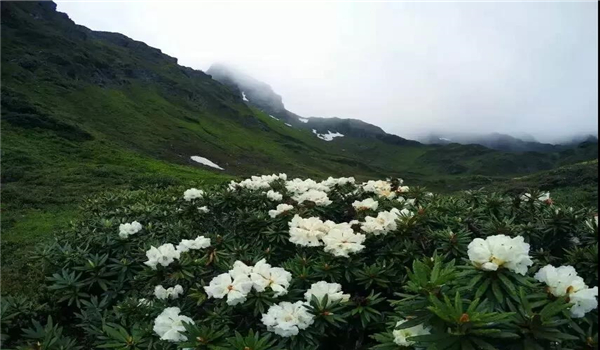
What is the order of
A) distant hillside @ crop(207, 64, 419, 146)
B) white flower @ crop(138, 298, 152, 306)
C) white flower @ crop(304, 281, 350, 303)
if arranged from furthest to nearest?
distant hillside @ crop(207, 64, 419, 146) → white flower @ crop(138, 298, 152, 306) → white flower @ crop(304, 281, 350, 303)

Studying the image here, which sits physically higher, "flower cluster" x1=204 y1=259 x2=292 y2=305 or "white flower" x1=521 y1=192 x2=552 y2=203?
"white flower" x1=521 y1=192 x2=552 y2=203

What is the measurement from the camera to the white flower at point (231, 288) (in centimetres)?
307

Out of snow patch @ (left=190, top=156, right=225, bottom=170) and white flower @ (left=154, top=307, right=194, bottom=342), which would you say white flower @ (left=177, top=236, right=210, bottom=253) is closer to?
white flower @ (left=154, top=307, right=194, bottom=342)

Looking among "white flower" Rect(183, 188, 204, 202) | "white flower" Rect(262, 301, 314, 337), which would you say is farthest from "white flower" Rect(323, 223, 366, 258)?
"white flower" Rect(183, 188, 204, 202)

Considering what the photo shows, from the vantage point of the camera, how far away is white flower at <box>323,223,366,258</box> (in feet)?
11.7

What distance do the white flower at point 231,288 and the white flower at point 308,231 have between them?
2.51 ft

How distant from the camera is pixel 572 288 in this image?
2.40 metres

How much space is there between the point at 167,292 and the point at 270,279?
0.98m

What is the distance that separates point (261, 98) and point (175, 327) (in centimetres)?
17975

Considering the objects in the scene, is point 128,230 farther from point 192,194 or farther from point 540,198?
point 540,198

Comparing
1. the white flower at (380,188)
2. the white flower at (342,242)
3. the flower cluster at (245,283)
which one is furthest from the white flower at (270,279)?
the white flower at (380,188)

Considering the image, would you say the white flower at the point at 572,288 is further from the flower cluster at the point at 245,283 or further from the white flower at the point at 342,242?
the flower cluster at the point at 245,283

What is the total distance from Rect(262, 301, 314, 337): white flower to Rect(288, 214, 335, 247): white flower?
0.80 metres

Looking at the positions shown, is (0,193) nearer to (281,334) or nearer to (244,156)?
(281,334)
